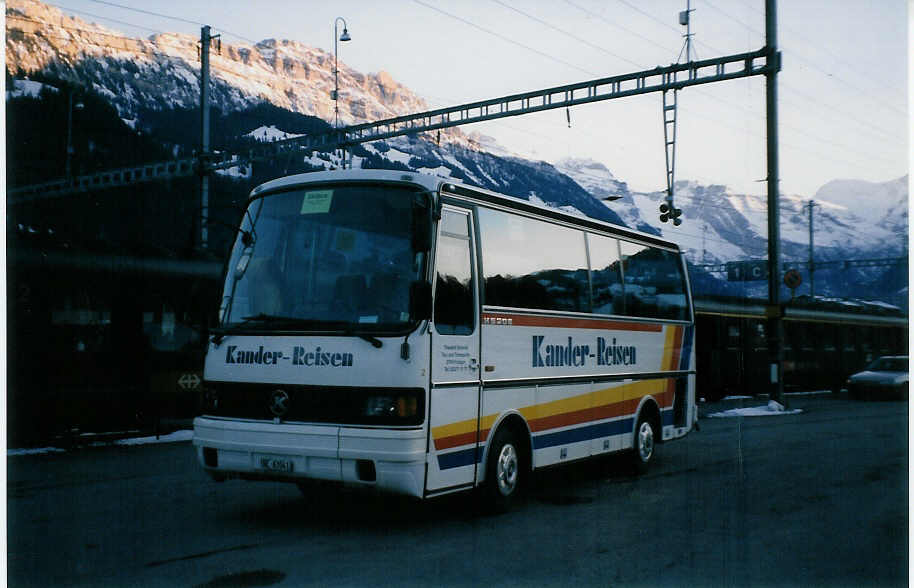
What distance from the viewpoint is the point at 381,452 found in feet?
22.9

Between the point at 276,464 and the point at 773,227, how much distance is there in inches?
708

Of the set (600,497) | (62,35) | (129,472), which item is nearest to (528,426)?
(600,497)

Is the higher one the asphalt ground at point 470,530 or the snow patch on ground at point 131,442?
the asphalt ground at point 470,530

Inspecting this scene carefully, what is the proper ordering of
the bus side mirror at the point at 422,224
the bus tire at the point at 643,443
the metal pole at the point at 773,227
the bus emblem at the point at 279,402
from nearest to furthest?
the bus side mirror at the point at 422,224, the bus emblem at the point at 279,402, the bus tire at the point at 643,443, the metal pole at the point at 773,227

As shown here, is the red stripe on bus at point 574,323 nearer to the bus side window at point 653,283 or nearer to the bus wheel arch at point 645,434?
the bus side window at point 653,283

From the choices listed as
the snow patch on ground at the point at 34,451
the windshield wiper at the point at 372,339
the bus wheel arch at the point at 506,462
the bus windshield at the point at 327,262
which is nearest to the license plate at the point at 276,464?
the bus windshield at the point at 327,262

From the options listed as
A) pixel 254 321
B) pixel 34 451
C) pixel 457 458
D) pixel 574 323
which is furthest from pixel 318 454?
pixel 34 451

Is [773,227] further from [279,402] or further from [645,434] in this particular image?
[279,402]

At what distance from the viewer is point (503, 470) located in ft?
27.1

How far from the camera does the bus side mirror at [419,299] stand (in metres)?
6.90

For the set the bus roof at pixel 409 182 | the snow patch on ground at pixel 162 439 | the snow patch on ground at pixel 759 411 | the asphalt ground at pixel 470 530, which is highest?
the bus roof at pixel 409 182

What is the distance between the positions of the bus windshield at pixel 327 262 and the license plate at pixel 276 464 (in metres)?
1.00

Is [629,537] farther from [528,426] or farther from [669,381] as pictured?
[669,381]

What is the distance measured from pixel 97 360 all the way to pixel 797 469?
9.55 metres
